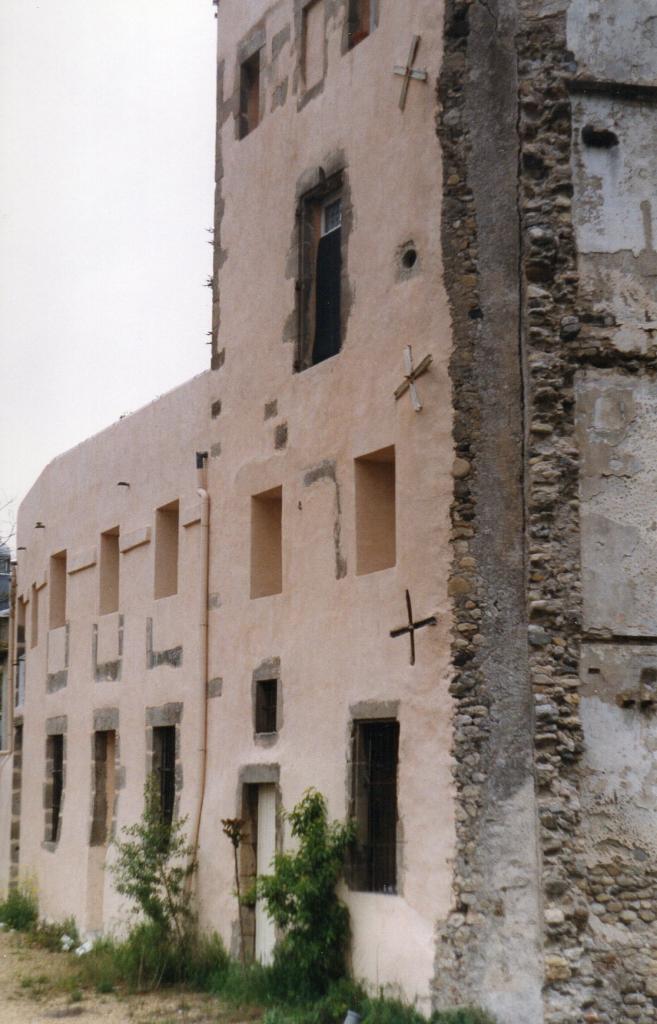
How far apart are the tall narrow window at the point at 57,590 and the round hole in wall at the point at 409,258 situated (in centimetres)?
1009

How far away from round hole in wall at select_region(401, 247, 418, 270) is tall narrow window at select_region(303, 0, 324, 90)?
9.15 ft

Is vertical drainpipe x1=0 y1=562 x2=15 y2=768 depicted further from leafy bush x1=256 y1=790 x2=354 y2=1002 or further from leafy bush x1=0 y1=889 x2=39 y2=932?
leafy bush x1=256 y1=790 x2=354 y2=1002

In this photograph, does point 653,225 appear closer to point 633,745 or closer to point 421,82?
point 421,82

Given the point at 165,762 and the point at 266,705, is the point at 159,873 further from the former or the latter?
the point at 266,705

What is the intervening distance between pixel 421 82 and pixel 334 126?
1.64m

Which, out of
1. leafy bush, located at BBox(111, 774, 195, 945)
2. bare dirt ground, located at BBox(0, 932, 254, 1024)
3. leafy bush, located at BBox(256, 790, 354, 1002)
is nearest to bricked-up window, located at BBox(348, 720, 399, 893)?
leafy bush, located at BBox(256, 790, 354, 1002)

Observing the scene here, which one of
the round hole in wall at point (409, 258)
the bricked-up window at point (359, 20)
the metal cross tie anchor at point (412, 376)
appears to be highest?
the bricked-up window at point (359, 20)

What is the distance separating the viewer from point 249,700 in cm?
1545

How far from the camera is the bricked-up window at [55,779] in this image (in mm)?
21344

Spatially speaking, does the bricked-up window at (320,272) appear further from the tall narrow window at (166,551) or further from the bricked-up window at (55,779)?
the bricked-up window at (55,779)

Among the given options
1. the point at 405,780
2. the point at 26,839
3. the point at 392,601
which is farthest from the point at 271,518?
the point at 26,839

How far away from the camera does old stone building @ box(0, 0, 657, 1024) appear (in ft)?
38.5

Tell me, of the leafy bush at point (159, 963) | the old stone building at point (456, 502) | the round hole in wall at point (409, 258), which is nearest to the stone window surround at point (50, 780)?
the leafy bush at point (159, 963)

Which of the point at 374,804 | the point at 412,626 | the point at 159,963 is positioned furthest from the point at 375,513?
the point at 159,963
